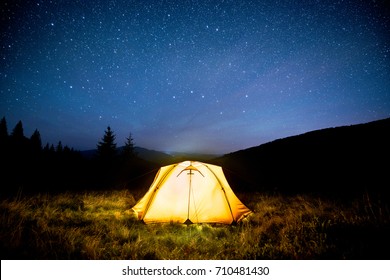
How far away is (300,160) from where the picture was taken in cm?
2075

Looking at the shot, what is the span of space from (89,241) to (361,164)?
1614 cm

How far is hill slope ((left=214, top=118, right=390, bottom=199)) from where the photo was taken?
453 inches

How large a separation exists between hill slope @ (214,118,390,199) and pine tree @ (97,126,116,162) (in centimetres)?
3371

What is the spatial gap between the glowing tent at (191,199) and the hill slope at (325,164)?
6.18ft

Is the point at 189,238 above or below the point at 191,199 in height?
below

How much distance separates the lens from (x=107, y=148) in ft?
171

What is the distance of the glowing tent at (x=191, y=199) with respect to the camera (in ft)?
21.2

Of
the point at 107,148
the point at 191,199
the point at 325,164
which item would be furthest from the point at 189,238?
the point at 107,148

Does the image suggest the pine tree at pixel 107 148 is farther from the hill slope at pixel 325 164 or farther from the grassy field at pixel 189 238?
the grassy field at pixel 189 238

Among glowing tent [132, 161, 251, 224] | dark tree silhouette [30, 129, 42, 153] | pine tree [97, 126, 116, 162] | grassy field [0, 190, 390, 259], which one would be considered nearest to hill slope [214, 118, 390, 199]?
glowing tent [132, 161, 251, 224]

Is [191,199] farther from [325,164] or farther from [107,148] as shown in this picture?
[107,148]

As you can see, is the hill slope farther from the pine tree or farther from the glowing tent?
the pine tree

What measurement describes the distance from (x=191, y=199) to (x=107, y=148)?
164 feet
